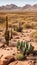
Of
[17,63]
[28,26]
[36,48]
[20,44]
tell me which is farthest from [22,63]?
[28,26]

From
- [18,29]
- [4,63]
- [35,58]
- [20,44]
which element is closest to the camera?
[4,63]

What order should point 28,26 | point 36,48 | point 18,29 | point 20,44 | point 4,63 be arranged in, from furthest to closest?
point 28,26
point 18,29
point 36,48
point 20,44
point 4,63

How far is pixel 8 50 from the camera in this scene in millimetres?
15320

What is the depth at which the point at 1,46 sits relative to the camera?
53.2 feet

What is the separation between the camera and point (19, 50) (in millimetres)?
15148

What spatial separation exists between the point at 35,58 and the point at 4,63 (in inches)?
101

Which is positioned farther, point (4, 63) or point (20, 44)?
point (20, 44)

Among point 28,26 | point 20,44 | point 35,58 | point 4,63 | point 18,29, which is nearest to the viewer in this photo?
point 4,63

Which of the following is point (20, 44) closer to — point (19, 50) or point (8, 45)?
point (19, 50)

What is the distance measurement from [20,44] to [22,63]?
2.66 meters

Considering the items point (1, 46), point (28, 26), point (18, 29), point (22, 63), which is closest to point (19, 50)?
point (1, 46)

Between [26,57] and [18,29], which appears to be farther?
[18,29]

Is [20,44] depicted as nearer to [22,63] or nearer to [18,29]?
[22,63]

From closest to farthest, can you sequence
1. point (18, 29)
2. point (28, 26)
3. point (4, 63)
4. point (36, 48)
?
point (4, 63) < point (36, 48) < point (18, 29) < point (28, 26)
